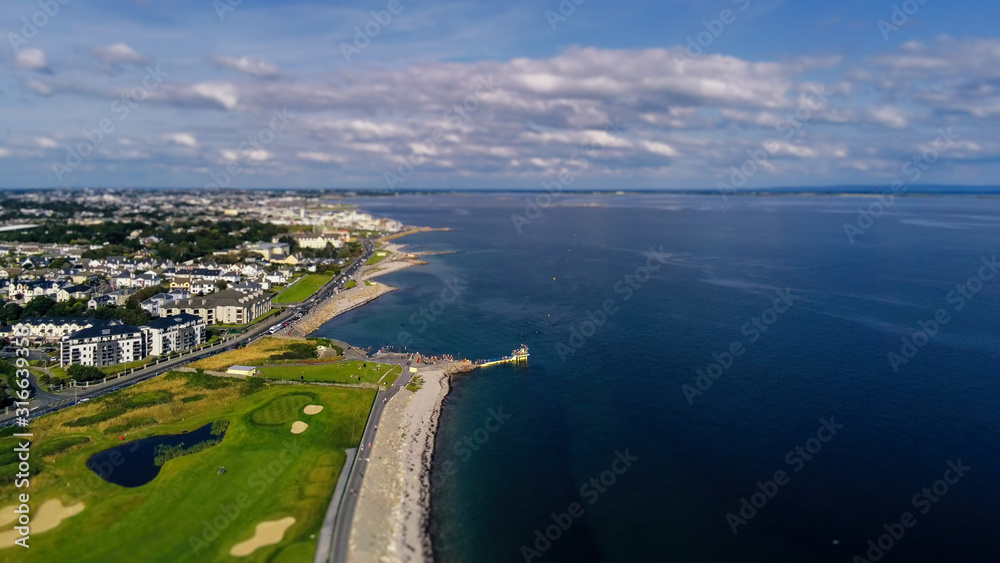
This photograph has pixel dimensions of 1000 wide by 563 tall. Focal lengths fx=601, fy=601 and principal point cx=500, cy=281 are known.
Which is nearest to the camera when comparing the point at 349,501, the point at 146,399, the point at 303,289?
the point at 349,501

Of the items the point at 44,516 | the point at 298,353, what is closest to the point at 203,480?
the point at 44,516

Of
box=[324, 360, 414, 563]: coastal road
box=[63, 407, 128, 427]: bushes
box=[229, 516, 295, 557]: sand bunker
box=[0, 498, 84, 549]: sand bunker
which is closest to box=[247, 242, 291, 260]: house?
box=[63, 407, 128, 427]: bushes

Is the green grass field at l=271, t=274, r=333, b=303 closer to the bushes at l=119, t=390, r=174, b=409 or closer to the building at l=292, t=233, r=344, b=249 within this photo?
the bushes at l=119, t=390, r=174, b=409

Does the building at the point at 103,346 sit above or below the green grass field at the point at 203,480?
above

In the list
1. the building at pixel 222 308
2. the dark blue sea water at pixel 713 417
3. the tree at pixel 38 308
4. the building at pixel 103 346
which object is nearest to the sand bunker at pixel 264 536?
the dark blue sea water at pixel 713 417

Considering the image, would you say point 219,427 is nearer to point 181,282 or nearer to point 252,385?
point 252,385

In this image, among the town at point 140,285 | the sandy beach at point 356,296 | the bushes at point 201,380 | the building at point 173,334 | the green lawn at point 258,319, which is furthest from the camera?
the sandy beach at point 356,296

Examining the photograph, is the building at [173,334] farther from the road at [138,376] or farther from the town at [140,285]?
the road at [138,376]
